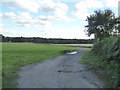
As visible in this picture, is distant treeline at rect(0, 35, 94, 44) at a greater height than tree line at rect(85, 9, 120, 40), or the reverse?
tree line at rect(85, 9, 120, 40)

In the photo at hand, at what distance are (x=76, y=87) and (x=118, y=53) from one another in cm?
320

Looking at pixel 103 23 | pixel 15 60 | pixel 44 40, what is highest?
pixel 103 23

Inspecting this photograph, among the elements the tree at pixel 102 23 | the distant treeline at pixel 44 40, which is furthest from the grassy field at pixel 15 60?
the distant treeline at pixel 44 40

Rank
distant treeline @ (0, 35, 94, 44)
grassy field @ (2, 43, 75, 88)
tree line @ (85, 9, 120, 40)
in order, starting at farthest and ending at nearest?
distant treeline @ (0, 35, 94, 44), tree line @ (85, 9, 120, 40), grassy field @ (2, 43, 75, 88)

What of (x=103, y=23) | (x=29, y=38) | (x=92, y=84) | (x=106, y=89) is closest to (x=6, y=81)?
(x=92, y=84)

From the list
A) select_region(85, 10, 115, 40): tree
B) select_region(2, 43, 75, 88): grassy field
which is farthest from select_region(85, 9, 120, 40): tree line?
select_region(2, 43, 75, 88): grassy field

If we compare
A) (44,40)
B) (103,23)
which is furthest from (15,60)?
(44,40)

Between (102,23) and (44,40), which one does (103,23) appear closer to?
(102,23)

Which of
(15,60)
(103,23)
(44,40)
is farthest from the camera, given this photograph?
(44,40)

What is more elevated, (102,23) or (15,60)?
(102,23)

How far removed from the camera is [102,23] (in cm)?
3794

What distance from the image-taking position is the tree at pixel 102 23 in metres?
37.8

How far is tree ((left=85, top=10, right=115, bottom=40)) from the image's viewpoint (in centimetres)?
3784

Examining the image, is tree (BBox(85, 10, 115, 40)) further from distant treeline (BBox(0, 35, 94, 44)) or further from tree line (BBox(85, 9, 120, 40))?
distant treeline (BBox(0, 35, 94, 44))
